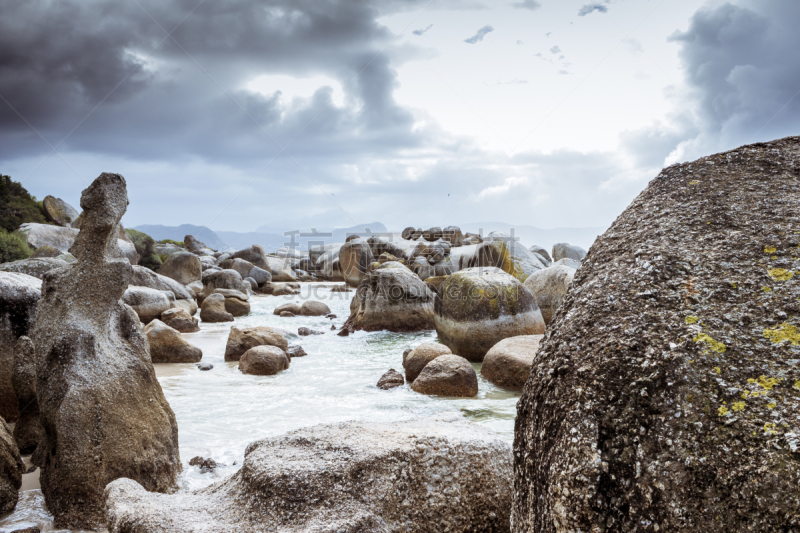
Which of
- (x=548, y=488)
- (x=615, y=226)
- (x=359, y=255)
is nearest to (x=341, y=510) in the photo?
(x=548, y=488)

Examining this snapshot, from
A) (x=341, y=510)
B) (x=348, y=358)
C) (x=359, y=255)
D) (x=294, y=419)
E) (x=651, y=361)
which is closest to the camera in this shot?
(x=651, y=361)

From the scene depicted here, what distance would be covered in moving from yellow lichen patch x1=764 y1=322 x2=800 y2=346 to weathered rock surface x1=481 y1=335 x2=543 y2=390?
19.9 feet

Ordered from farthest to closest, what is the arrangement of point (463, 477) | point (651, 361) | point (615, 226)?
point (463, 477)
point (615, 226)
point (651, 361)

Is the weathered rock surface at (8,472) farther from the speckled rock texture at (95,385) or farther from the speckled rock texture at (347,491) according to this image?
the speckled rock texture at (347,491)

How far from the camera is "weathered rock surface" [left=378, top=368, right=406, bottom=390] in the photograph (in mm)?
7785

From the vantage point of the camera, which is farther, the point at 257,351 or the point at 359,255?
the point at 359,255

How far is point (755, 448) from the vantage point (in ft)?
3.87

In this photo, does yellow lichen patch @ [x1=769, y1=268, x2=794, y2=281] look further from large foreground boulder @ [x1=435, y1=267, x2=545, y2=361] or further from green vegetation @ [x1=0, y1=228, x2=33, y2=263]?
green vegetation @ [x1=0, y1=228, x2=33, y2=263]

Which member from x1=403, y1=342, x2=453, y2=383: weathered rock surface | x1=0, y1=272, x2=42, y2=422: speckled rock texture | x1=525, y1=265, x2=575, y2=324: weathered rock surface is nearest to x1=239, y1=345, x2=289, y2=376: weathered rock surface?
x1=403, y1=342, x2=453, y2=383: weathered rock surface

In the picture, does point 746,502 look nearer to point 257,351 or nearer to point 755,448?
point 755,448

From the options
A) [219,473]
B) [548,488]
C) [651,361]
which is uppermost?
[651,361]

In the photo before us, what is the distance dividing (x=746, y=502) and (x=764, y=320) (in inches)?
20.8

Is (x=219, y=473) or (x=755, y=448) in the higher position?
(x=755, y=448)

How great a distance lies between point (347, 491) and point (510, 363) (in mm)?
5676
